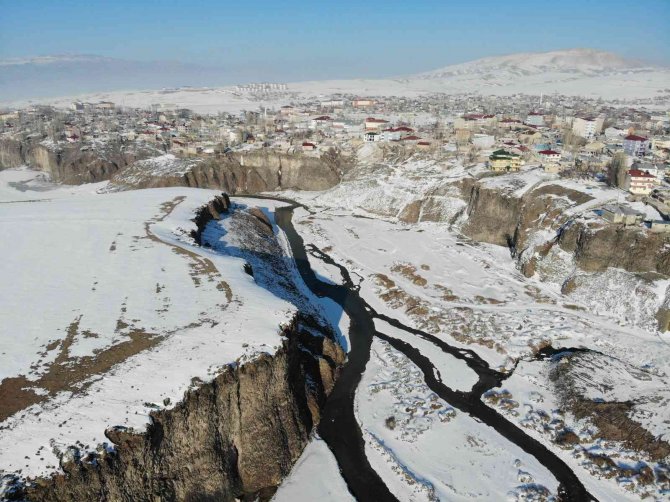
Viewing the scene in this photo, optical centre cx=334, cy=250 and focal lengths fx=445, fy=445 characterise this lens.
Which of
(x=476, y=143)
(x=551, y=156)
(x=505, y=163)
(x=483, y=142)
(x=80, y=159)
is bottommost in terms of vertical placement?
(x=80, y=159)

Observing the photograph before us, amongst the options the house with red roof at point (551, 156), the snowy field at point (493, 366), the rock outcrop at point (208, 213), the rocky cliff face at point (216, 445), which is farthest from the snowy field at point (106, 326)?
the house with red roof at point (551, 156)

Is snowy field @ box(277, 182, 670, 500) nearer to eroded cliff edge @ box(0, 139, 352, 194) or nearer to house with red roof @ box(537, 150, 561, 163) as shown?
house with red roof @ box(537, 150, 561, 163)

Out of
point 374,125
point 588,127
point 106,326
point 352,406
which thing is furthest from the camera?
point 588,127

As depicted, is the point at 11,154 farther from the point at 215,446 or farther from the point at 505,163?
the point at 215,446

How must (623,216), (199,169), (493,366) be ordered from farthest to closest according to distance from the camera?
(199,169), (623,216), (493,366)

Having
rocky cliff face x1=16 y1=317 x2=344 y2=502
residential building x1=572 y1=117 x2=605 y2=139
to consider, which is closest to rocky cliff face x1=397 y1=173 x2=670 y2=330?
rocky cliff face x1=16 y1=317 x2=344 y2=502

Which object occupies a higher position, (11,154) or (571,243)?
(11,154)

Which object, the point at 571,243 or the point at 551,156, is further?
the point at 551,156

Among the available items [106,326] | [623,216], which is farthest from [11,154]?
[623,216]

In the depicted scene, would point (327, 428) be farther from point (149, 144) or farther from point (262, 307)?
point (149, 144)

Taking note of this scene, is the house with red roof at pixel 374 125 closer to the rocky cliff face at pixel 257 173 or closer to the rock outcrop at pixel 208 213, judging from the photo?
the rocky cliff face at pixel 257 173
